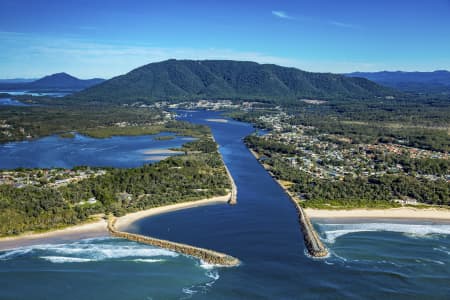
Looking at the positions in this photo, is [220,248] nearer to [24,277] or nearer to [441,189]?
[24,277]

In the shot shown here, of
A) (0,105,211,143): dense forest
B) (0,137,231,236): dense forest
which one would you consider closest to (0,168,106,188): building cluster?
(0,137,231,236): dense forest

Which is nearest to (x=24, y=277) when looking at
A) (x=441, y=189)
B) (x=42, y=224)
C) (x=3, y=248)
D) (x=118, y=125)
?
(x=3, y=248)

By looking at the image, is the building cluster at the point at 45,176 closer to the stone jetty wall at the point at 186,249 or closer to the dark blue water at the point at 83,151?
the dark blue water at the point at 83,151

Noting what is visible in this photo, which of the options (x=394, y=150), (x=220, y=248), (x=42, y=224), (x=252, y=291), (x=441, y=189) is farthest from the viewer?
(x=394, y=150)

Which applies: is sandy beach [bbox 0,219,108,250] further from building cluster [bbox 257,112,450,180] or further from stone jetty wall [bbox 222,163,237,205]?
building cluster [bbox 257,112,450,180]

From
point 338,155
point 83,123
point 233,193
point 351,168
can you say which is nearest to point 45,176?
point 233,193

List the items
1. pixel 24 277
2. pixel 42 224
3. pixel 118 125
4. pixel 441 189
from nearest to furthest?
pixel 24 277 → pixel 42 224 → pixel 441 189 → pixel 118 125
